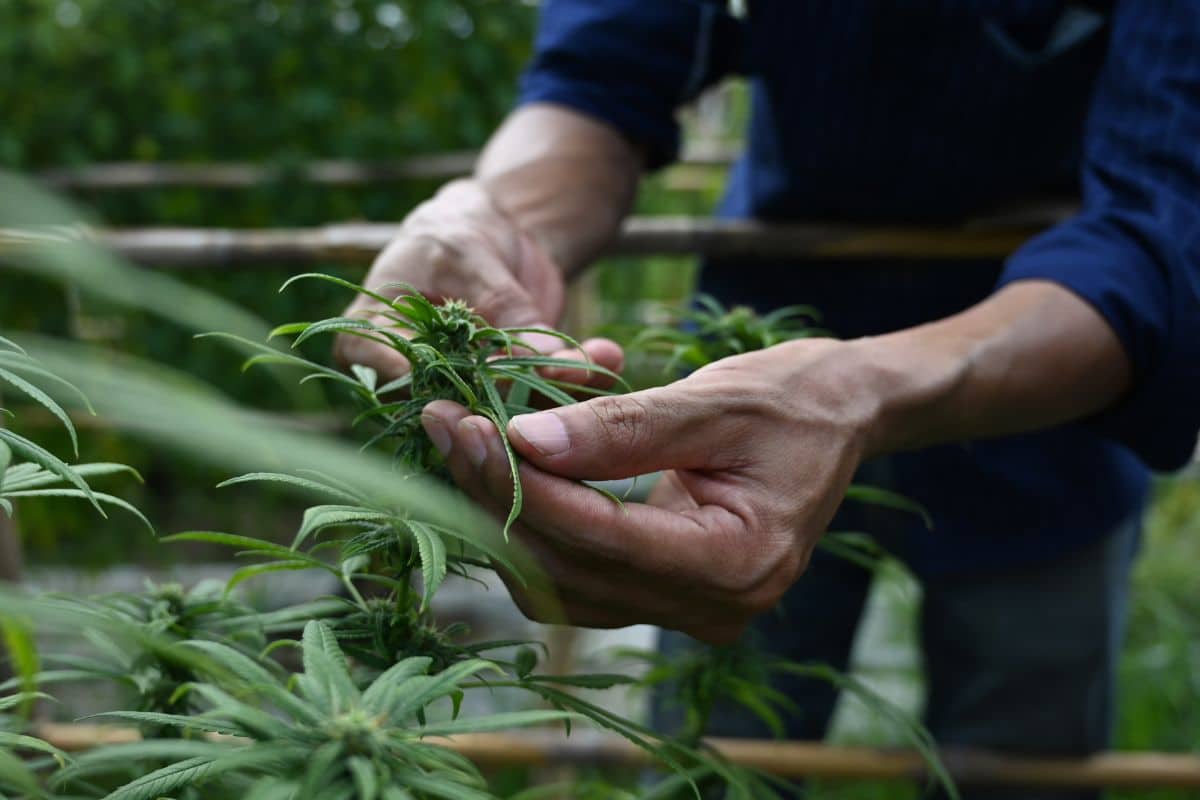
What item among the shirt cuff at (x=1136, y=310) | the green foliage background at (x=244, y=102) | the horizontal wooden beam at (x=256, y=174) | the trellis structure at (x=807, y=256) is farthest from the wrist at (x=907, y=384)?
the green foliage background at (x=244, y=102)

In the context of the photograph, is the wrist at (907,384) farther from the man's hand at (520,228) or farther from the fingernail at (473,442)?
the fingernail at (473,442)

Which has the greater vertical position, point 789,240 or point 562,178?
point 562,178

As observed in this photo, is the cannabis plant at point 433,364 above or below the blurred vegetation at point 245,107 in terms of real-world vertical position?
above

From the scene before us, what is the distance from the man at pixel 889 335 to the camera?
711 mm

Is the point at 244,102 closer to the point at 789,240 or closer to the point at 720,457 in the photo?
the point at 789,240

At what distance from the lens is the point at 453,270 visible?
94 cm

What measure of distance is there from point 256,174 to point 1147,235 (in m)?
2.75

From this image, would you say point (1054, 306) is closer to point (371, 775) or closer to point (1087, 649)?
point (1087, 649)

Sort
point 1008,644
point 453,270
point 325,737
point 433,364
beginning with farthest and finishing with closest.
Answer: point 1008,644, point 453,270, point 433,364, point 325,737

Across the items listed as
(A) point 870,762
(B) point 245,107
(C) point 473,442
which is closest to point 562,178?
(C) point 473,442

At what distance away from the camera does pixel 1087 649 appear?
4.60 ft

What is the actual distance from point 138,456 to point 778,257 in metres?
2.42

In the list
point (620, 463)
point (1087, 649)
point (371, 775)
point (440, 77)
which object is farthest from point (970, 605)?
point (440, 77)

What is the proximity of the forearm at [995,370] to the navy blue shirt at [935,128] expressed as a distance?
0.09m
